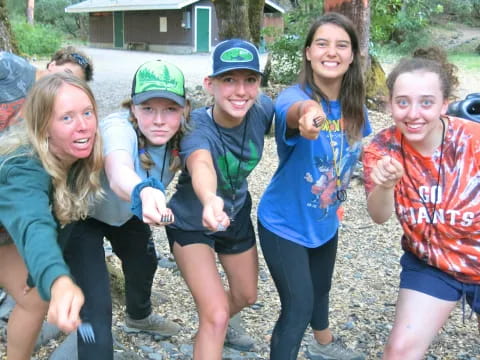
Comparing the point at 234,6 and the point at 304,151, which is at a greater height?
the point at 234,6

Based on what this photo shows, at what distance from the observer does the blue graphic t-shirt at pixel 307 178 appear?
2.67 m

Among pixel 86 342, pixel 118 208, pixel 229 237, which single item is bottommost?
pixel 86 342

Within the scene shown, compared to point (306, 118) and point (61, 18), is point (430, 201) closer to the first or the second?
point (306, 118)

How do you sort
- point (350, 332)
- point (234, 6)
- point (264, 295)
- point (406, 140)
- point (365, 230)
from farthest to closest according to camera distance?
point (234, 6)
point (365, 230)
point (264, 295)
point (350, 332)
point (406, 140)

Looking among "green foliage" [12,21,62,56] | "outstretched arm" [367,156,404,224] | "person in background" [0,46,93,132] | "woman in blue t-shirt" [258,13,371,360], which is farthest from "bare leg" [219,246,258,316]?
"green foliage" [12,21,62,56]

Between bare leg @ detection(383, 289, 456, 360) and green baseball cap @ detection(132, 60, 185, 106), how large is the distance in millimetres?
1368

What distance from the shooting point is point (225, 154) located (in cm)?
271

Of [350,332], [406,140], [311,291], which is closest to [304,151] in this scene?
[406,140]

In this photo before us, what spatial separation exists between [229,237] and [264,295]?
4.41ft

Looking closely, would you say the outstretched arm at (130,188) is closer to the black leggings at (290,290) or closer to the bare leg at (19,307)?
the bare leg at (19,307)

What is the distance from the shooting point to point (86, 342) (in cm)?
244

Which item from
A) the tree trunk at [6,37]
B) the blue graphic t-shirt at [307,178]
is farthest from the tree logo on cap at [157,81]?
the tree trunk at [6,37]

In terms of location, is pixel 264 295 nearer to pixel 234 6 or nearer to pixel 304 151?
pixel 304 151

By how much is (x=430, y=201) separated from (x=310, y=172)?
563mm
